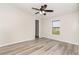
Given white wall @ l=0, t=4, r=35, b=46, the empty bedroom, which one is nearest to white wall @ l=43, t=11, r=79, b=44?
the empty bedroom

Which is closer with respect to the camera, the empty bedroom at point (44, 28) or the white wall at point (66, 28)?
the empty bedroom at point (44, 28)

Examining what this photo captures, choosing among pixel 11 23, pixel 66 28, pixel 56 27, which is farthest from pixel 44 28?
pixel 11 23

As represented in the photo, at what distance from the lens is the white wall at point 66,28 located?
7.22 ft

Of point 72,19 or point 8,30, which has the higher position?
point 72,19

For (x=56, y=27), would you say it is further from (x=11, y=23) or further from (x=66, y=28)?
(x=11, y=23)

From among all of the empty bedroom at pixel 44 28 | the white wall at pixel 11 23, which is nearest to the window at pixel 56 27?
the empty bedroom at pixel 44 28

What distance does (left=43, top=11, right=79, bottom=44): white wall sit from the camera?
220 centimetres

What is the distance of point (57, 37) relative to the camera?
A: 7.27 ft

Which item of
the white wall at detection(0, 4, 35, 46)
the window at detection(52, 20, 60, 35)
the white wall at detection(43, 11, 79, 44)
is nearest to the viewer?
the window at detection(52, 20, 60, 35)

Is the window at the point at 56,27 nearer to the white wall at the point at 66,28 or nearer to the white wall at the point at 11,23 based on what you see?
the white wall at the point at 66,28

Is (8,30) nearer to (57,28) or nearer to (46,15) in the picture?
(46,15)

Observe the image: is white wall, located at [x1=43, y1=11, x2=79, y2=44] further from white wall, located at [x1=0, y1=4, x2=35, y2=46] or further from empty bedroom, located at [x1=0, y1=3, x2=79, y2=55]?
white wall, located at [x1=0, y1=4, x2=35, y2=46]
